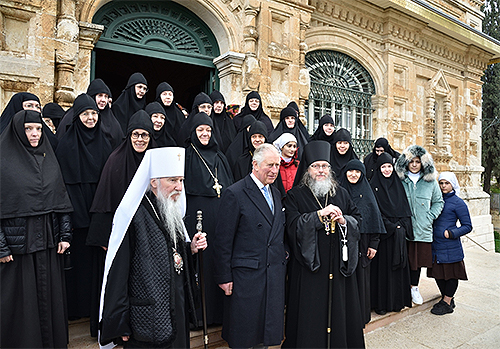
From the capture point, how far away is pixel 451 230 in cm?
439

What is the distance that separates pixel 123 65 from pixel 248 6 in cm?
599

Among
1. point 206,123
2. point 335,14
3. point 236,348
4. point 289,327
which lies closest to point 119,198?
point 206,123

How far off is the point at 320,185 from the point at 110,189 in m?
1.85

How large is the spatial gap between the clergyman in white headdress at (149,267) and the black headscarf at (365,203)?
2213 mm

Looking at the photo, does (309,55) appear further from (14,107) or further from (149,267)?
(149,267)

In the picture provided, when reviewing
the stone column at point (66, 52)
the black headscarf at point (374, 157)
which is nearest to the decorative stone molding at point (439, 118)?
the black headscarf at point (374, 157)

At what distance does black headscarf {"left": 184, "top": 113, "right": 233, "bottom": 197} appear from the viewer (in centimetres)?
333

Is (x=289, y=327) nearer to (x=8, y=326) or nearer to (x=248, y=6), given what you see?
(x=8, y=326)

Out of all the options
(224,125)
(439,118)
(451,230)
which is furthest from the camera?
(439,118)

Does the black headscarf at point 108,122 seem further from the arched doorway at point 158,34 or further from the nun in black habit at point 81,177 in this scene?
the arched doorway at point 158,34

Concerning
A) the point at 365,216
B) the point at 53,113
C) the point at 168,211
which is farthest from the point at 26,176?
the point at 365,216

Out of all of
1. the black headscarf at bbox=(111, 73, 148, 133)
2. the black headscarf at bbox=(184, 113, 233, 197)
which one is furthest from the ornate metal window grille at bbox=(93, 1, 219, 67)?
the black headscarf at bbox=(184, 113, 233, 197)

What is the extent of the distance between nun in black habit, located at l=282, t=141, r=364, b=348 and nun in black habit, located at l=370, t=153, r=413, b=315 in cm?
135

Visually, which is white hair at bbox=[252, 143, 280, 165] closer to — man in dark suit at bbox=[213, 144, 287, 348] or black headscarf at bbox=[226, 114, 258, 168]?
man in dark suit at bbox=[213, 144, 287, 348]
